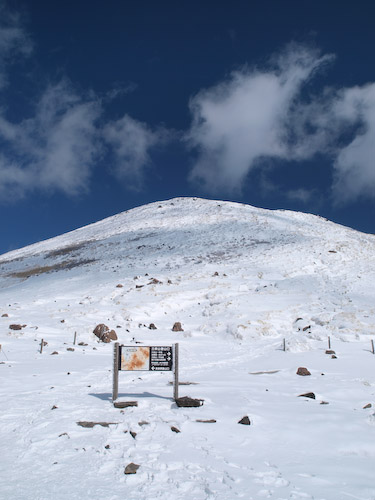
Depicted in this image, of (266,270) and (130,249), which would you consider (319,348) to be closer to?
(266,270)

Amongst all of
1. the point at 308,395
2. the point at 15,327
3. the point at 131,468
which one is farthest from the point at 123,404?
the point at 15,327

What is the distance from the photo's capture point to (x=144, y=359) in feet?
28.7

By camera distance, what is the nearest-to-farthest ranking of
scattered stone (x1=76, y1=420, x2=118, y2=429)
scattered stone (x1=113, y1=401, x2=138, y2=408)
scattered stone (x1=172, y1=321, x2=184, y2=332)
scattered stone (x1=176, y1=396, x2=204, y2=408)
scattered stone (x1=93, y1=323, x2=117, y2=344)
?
1. scattered stone (x1=76, y1=420, x2=118, y2=429)
2. scattered stone (x1=113, y1=401, x2=138, y2=408)
3. scattered stone (x1=176, y1=396, x2=204, y2=408)
4. scattered stone (x1=93, y1=323, x2=117, y2=344)
5. scattered stone (x1=172, y1=321, x2=184, y2=332)

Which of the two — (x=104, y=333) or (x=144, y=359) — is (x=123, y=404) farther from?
(x=104, y=333)

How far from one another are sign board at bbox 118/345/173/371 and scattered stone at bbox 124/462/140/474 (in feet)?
12.5

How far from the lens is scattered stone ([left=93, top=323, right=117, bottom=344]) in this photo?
19.6m

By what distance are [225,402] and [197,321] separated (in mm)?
16186

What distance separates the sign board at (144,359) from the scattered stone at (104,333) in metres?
11.4

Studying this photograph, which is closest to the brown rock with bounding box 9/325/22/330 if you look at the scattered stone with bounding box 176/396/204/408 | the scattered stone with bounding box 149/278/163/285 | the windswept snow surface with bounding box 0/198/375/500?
the windswept snow surface with bounding box 0/198/375/500

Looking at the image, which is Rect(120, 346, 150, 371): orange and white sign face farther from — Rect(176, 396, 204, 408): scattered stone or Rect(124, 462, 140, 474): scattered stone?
Rect(124, 462, 140, 474): scattered stone

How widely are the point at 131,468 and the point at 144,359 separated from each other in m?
4.01

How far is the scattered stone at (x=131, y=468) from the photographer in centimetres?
471

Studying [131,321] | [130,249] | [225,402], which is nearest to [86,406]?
[225,402]

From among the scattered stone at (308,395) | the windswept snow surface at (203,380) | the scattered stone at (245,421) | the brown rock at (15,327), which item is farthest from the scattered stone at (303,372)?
the brown rock at (15,327)
